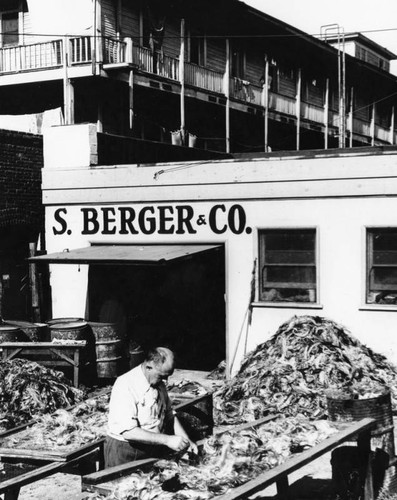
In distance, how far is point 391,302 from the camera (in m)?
14.0

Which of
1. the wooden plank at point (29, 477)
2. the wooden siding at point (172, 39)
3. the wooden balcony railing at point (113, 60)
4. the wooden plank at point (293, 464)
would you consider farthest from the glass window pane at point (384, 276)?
the wooden siding at point (172, 39)

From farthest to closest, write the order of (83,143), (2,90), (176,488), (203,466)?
(2,90) → (83,143) → (203,466) → (176,488)

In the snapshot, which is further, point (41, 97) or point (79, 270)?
point (41, 97)

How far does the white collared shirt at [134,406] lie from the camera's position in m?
6.80

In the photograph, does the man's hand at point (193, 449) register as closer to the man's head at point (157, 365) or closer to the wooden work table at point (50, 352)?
the man's head at point (157, 365)

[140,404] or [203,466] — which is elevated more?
[140,404]

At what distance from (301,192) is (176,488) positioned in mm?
9180

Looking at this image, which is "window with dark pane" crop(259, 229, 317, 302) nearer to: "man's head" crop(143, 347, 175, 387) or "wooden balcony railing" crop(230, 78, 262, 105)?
"man's head" crop(143, 347, 175, 387)

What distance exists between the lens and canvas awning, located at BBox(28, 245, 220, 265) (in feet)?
45.3

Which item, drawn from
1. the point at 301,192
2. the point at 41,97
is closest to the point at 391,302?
the point at 301,192

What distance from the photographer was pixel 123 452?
22.9 feet

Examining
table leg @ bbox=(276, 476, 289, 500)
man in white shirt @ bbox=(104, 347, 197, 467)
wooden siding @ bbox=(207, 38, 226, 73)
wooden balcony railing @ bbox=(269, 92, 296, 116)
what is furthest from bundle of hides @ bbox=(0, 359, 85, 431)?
wooden balcony railing @ bbox=(269, 92, 296, 116)

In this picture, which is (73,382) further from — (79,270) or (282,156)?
(282,156)

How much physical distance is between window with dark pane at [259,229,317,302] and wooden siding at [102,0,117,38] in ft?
43.7
